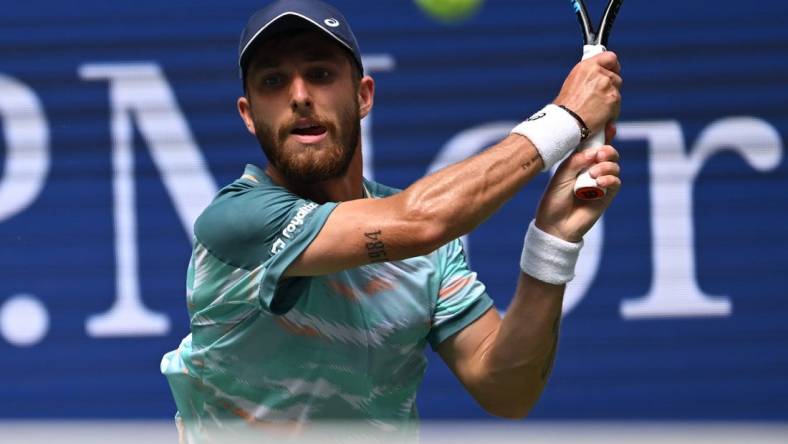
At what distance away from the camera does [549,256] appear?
126 inches

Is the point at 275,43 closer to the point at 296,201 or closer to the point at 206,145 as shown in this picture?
the point at 296,201

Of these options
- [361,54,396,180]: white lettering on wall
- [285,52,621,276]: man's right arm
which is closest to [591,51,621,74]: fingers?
[285,52,621,276]: man's right arm

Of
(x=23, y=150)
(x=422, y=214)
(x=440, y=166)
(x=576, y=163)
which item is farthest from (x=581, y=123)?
(x=23, y=150)

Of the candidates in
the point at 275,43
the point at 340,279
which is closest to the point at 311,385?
the point at 340,279

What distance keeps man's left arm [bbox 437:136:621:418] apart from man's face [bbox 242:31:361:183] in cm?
50

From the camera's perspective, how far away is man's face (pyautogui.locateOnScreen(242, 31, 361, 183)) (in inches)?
127

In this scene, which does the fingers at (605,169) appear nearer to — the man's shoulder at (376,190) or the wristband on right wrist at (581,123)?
the wristband on right wrist at (581,123)

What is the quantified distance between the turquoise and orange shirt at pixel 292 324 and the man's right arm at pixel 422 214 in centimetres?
6

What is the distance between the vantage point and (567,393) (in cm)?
629

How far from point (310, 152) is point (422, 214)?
0.39m

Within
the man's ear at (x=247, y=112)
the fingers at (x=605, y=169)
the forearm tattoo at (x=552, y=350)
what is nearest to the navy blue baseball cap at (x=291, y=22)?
the man's ear at (x=247, y=112)

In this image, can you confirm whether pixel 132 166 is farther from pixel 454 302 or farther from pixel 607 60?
pixel 607 60

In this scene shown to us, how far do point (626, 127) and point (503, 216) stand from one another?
0.66m

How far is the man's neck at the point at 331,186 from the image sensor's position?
332 cm
